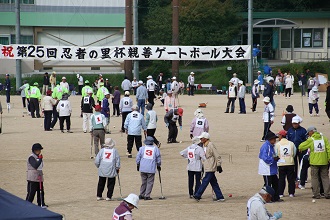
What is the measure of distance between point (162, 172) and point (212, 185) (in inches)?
164

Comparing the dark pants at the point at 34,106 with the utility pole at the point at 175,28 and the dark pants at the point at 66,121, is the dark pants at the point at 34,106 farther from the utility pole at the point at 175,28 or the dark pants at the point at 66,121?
the utility pole at the point at 175,28

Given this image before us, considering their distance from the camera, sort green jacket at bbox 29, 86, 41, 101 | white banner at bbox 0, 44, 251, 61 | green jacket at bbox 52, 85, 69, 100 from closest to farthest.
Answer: green jacket at bbox 52, 85, 69, 100
green jacket at bbox 29, 86, 41, 101
white banner at bbox 0, 44, 251, 61

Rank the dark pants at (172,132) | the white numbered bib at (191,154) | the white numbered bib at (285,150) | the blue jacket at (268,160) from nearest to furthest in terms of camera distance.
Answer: the blue jacket at (268,160) < the white numbered bib at (191,154) < the white numbered bib at (285,150) < the dark pants at (172,132)

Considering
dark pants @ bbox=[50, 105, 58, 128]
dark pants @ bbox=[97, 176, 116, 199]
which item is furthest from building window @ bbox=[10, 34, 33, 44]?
dark pants @ bbox=[97, 176, 116, 199]

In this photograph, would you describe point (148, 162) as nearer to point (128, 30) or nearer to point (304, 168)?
point (304, 168)

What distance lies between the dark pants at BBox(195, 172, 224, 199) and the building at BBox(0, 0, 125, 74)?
48678 mm

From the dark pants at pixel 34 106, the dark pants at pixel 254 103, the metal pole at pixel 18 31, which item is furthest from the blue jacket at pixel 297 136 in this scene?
the metal pole at pixel 18 31

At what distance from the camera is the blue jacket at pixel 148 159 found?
19.0 meters

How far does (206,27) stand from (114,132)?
33.2 meters

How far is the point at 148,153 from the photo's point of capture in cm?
1905

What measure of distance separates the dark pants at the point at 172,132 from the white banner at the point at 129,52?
21605mm

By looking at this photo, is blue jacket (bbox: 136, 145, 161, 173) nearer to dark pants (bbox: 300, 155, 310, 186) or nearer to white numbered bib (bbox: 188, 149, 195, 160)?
white numbered bib (bbox: 188, 149, 195, 160)

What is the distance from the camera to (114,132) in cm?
3166

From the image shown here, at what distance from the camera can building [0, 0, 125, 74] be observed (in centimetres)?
6681
